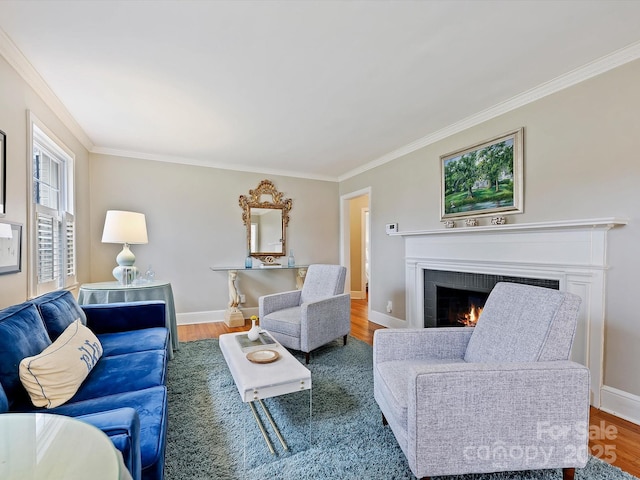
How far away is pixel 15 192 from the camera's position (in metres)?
1.96

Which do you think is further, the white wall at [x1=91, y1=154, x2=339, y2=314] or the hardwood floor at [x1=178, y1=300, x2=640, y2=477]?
the white wall at [x1=91, y1=154, x2=339, y2=314]

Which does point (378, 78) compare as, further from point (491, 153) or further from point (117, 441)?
point (117, 441)

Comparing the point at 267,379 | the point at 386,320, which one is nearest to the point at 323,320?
the point at 267,379

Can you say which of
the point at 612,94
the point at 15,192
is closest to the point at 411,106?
the point at 612,94

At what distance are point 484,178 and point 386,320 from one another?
217cm

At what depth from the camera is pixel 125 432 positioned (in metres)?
0.88

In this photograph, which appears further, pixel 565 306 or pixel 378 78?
pixel 378 78

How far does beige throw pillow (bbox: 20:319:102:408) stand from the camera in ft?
4.07

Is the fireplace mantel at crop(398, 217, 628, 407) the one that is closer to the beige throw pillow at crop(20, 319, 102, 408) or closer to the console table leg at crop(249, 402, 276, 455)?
the console table leg at crop(249, 402, 276, 455)

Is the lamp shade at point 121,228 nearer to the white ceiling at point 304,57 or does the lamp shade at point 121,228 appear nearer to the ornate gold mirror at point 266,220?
the white ceiling at point 304,57

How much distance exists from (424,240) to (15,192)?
11.3 ft

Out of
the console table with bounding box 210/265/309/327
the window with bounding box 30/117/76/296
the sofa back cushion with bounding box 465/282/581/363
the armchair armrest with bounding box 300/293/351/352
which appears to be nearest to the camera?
the sofa back cushion with bounding box 465/282/581/363

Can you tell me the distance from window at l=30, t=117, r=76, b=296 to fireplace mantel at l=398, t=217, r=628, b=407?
11.3 feet

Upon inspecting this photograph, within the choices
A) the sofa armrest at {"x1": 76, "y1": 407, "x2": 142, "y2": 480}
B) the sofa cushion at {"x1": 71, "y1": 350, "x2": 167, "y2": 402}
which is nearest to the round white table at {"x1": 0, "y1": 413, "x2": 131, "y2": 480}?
the sofa armrest at {"x1": 76, "y1": 407, "x2": 142, "y2": 480}
